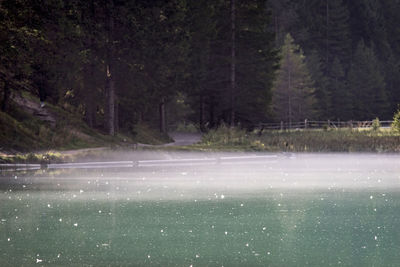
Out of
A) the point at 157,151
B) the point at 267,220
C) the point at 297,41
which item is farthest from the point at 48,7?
the point at 297,41

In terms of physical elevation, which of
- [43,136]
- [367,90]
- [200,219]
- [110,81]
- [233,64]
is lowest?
[200,219]

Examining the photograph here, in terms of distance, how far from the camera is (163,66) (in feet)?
163

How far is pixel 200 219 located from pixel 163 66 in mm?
35498

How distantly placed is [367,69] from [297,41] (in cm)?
1562

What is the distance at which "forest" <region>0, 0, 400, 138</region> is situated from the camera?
1519 inches

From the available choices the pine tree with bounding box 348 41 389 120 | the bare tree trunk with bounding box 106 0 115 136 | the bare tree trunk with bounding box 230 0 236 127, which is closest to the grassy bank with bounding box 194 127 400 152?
the bare tree trunk with bounding box 106 0 115 136

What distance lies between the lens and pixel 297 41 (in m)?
112

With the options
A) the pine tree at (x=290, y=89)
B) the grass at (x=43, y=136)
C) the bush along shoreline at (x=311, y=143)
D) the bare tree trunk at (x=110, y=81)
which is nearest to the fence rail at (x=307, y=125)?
the pine tree at (x=290, y=89)

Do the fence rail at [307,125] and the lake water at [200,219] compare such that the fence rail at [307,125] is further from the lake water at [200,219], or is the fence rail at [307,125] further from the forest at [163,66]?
the lake water at [200,219]

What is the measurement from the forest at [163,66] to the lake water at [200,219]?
12077 millimetres

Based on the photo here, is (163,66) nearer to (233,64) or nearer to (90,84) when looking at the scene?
(90,84)

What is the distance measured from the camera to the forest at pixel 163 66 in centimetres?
3859

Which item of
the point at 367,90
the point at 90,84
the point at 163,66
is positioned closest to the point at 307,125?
the point at 367,90

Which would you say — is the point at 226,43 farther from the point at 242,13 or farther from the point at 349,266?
the point at 349,266
